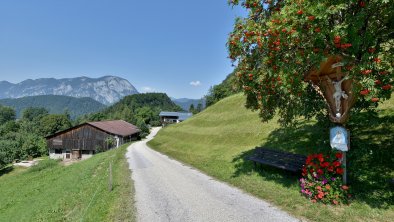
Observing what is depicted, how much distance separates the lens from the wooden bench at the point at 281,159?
41.2 feet

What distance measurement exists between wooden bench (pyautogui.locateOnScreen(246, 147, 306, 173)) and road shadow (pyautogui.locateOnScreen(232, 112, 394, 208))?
2.17ft

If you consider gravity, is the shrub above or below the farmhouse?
below

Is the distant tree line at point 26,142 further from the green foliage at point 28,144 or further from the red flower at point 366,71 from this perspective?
the red flower at point 366,71

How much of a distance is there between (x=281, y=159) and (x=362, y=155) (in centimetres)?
380

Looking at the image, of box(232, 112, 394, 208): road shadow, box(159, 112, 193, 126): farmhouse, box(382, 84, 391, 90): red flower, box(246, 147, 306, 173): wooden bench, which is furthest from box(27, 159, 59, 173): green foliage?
box(159, 112, 193, 126): farmhouse

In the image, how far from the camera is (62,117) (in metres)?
119

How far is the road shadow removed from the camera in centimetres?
1006

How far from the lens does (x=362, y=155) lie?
496 inches

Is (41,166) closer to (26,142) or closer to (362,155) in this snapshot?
(26,142)

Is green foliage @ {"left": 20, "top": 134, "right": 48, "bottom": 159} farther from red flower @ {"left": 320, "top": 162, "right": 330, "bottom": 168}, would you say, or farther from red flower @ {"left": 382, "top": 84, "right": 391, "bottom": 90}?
red flower @ {"left": 382, "top": 84, "right": 391, "bottom": 90}

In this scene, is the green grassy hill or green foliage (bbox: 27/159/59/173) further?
green foliage (bbox: 27/159/59/173)

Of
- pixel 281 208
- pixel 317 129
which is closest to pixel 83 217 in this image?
pixel 281 208

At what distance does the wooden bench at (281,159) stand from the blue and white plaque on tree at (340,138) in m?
2.70

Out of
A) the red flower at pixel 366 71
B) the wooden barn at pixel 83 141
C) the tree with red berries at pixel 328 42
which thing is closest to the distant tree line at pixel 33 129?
the wooden barn at pixel 83 141
